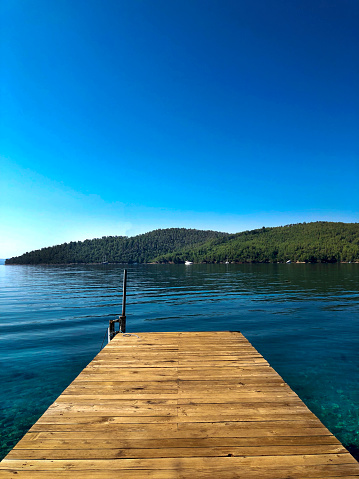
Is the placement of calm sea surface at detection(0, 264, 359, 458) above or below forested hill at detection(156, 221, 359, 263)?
below

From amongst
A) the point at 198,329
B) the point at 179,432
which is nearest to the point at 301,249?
the point at 198,329

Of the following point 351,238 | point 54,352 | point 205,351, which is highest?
point 351,238

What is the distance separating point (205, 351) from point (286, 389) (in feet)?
9.69

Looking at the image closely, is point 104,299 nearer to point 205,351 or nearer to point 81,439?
point 205,351

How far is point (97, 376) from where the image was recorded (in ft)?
20.1

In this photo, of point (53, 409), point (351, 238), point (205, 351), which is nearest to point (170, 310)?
point (205, 351)

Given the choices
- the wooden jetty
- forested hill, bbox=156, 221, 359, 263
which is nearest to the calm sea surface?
the wooden jetty

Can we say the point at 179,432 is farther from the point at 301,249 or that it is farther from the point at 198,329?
the point at 301,249

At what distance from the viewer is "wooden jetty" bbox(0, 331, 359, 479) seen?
3.26 metres

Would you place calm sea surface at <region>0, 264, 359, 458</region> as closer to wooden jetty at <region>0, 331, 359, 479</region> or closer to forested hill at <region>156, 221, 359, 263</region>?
wooden jetty at <region>0, 331, 359, 479</region>

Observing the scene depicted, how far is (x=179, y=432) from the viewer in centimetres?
399

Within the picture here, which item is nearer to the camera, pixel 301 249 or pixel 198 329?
pixel 198 329

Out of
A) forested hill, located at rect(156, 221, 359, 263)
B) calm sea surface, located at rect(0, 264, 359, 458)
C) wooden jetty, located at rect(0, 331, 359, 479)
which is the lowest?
calm sea surface, located at rect(0, 264, 359, 458)

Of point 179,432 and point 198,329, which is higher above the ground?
point 179,432
